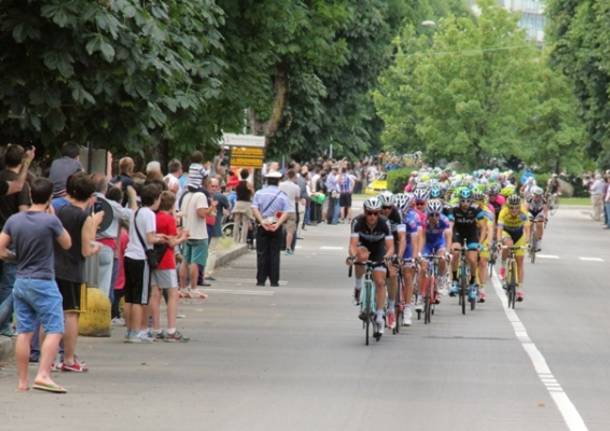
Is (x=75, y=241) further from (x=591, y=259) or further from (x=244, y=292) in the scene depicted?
(x=591, y=259)

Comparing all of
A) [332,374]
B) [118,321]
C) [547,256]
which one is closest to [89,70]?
[332,374]

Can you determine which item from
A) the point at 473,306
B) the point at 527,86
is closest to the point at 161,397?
the point at 473,306

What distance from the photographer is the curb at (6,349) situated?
1588 centimetres

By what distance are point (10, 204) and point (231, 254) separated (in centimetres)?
1983

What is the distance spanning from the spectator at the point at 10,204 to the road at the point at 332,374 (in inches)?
30.0

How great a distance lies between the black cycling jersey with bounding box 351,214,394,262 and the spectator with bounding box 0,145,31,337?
4940 millimetres

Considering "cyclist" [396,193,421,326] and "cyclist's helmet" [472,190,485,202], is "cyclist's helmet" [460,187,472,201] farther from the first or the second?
"cyclist" [396,193,421,326]

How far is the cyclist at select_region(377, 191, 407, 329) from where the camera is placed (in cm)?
2045

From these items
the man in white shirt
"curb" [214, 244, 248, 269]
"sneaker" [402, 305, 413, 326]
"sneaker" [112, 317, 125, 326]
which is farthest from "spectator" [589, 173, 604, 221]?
"sneaker" [112, 317, 125, 326]

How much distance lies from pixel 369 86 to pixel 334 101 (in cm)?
145

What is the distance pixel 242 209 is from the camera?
3909cm

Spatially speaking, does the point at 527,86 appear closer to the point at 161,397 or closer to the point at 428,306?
the point at 428,306

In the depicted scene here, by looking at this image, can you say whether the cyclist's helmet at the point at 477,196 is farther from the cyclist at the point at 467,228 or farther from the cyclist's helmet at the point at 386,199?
the cyclist's helmet at the point at 386,199

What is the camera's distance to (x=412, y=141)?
9838 centimetres
